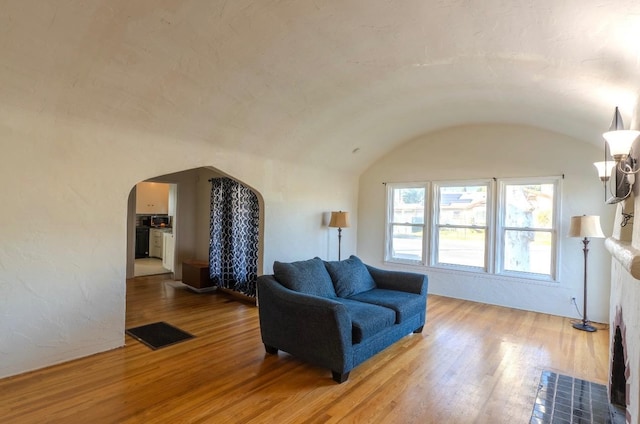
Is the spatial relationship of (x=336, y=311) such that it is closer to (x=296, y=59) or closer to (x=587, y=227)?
(x=296, y=59)

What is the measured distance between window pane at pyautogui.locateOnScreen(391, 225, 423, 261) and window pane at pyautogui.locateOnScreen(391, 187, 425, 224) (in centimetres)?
13

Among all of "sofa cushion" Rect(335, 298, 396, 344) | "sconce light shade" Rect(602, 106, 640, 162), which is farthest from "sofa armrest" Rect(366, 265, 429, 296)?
"sconce light shade" Rect(602, 106, 640, 162)

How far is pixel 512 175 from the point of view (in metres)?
5.30

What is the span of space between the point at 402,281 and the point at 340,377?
1.67 metres

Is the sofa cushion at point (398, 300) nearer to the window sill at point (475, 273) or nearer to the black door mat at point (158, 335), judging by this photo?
the black door mat at point (158, 335)

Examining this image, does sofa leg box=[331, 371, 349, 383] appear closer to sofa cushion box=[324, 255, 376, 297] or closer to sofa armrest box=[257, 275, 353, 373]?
sofa armrest box=[257, 275, 353, 373]

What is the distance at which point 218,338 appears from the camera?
3.76 metres

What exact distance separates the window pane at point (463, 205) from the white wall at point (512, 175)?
0.26 meters

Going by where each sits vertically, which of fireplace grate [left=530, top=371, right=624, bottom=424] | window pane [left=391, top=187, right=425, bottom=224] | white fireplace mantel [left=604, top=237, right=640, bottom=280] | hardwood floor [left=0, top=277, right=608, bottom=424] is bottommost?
fireplace grate [left=530, top=371, right=624, bottom=424]

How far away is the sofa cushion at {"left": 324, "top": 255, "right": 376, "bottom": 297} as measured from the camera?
12.7ft

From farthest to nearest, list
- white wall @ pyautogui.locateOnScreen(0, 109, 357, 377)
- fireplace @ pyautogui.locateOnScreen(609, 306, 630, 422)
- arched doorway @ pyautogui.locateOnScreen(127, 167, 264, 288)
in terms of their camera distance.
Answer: arched doorway @ pyautogui.locateOnScreen(127, 167, 264, 288)
white wall @ pyautogui.locateOnScreen(0, 109, 357, 377)
fireplace @ pyautogui.locateOnScreen(609, 306, 630, 422)

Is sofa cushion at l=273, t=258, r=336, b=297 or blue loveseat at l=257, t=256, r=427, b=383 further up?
sofa cushion at l=273, t=258, r=336, b=297

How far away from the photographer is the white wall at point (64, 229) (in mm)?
2791

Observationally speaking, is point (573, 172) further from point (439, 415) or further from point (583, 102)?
point (439, 415)
